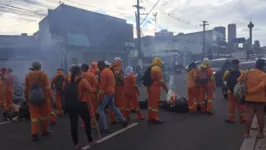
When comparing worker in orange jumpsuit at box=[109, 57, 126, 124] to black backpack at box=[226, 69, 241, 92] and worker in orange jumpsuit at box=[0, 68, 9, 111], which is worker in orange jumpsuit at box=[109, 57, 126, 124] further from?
worker in orange jumpsuit at box=[0, 68, 9, 111]

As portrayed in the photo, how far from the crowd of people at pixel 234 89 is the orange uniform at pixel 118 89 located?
2.24 meters

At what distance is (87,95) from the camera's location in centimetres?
506

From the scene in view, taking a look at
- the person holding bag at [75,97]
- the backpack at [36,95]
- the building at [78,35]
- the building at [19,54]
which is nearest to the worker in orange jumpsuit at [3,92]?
the backpack at [36,95]

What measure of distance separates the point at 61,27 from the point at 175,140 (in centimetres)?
1773

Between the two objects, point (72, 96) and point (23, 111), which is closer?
point (72, 96)

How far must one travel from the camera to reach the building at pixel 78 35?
20883 mm

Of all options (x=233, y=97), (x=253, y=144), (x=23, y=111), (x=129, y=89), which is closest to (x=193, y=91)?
(x=233, y=97)

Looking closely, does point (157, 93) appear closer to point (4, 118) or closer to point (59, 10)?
point (4, 118)

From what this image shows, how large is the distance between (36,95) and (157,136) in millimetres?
2640

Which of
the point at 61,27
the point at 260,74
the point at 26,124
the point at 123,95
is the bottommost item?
the point at 26,124

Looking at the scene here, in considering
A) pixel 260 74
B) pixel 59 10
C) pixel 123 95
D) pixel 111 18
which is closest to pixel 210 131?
pixel 260 74

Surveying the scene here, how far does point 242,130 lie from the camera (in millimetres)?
5980

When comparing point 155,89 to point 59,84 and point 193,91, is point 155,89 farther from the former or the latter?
point 59,84

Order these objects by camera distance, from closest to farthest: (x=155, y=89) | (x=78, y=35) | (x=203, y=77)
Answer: (x=155, y=89)
(x=203, y=77)
(x=78, y=35)
